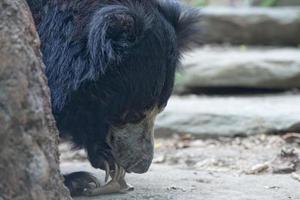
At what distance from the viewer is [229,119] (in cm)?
536

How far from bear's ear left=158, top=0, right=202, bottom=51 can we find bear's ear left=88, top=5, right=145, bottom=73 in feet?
0.86

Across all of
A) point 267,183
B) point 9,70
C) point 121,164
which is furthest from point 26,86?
point 267,183

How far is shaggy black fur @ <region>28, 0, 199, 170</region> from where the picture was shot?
3096 millimetres

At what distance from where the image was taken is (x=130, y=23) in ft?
10.2

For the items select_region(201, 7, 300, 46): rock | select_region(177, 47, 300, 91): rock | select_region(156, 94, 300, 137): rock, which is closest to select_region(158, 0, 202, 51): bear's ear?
select_region(156, 94, 300, 137): rock

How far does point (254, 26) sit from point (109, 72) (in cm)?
481

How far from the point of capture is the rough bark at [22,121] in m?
2.35

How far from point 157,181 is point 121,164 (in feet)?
1.55

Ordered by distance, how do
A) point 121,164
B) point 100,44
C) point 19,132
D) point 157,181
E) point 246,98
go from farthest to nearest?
point 246,98
point 157,181
point 121,164
point 100,44
point 19,132

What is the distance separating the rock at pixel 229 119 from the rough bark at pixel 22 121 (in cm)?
291

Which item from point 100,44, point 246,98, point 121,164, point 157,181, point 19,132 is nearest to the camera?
point 19,132

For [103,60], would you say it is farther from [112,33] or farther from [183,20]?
[183,20]

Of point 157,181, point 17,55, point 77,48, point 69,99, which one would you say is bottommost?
point 157,181

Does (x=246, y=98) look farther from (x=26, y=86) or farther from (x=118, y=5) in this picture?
(x=26, y=86)
